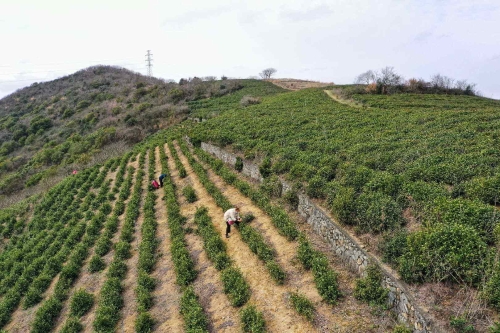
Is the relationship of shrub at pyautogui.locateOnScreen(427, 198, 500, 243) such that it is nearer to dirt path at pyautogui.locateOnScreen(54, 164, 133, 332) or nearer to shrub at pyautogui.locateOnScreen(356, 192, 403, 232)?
shrub at pyautogui.locateOnScreen(356, 192, 403, 232)

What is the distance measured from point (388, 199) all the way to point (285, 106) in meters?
30.7

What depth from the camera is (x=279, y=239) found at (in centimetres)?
1334

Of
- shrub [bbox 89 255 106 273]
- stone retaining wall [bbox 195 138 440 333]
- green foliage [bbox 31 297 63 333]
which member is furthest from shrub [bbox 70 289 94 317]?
stone retaining wall [bbox 195 138 440 333]

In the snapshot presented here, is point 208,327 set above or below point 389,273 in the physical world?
below

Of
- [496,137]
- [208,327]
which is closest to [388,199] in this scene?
[208,327]

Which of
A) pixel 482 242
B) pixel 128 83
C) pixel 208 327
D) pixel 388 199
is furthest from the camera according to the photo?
pixel 128 83

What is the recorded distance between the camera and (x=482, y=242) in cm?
745

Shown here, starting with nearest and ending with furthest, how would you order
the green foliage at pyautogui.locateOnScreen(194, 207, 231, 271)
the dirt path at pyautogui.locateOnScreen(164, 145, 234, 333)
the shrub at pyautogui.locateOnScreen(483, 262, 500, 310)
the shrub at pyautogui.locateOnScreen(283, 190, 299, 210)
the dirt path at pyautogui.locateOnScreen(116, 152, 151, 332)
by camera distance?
the shrub at pyautogui.locateOnScreen(483, 262, 500, 310) → the dirt path at pyautogui.locateOnScreen(164, 145, 234, 333) → the dirt path at pyautogui.locateOnScreen(116, 152, 151, 332) → the green foliage at pyautogui.locateOnScreen(194, 207, 231, 271) → the shrub at pyautogui.locateOnScreen(283, 190, 299, 210)

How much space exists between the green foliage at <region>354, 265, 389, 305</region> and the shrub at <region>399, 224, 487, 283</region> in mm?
730

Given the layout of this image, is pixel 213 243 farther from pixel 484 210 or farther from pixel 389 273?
pixel 484 210

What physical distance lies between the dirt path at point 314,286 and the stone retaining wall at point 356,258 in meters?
0.34

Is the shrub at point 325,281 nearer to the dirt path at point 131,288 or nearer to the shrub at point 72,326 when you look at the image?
the dirt path at point 131,288

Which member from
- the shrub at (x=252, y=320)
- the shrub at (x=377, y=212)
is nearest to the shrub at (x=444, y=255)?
the shrub at (x=377, y=212)

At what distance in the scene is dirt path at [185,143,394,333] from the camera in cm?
833
